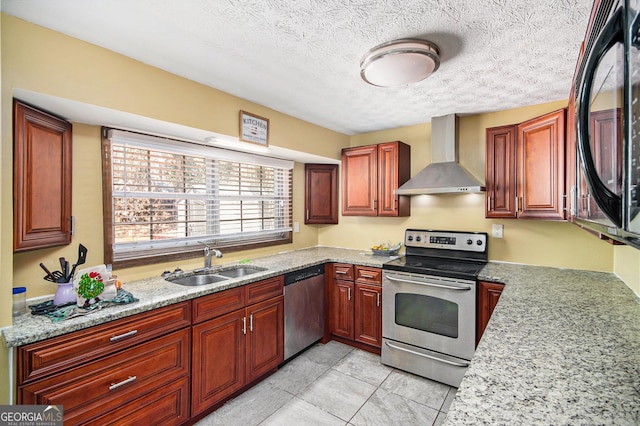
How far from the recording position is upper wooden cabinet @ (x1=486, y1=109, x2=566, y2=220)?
2.20 metres

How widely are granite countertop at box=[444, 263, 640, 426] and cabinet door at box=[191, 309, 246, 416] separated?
1664 millimetres

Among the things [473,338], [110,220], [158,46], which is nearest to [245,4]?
[158,46]

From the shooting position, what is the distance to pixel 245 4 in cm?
137

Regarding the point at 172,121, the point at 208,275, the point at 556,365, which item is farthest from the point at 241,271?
the point at 556,365

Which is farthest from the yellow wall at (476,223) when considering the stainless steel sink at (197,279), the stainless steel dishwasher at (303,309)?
the stainless steel sink at (197,279)

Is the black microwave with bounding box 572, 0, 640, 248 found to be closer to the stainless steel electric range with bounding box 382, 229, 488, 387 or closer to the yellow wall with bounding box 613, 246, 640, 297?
the yellow wall with bounding box 613, 246, 640, 297

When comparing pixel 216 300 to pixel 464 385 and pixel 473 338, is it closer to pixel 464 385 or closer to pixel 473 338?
pixel 464 385

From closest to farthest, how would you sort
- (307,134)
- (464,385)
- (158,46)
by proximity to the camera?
(464,385) → (158,46) → (307,134)

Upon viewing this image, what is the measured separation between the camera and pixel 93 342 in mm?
1513

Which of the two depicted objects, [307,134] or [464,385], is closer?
[464,385]

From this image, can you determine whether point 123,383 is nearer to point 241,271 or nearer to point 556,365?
point 241,271

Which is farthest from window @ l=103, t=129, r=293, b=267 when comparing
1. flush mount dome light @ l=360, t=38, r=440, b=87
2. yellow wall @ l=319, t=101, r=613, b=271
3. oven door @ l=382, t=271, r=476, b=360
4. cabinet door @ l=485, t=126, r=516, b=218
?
cabinet door @ l=485, t=126, r=516, b=218

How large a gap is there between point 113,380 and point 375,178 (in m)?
2.79

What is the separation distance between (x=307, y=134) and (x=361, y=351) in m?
2.33
